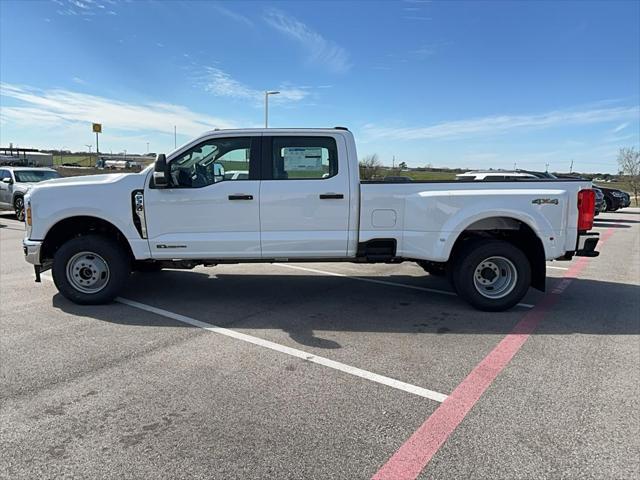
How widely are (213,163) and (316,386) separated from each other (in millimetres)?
3146

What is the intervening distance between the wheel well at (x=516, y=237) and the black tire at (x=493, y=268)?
0.55ft

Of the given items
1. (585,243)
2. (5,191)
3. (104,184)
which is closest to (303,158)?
(104,184)

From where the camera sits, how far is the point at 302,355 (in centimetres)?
417

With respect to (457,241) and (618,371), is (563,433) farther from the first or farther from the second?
(457,241)

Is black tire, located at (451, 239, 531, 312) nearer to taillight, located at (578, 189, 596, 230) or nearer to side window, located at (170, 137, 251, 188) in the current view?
taillight, located at (578, 189, 596, 230)

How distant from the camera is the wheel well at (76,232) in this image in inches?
223

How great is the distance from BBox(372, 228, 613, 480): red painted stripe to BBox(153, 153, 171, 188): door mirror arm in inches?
151

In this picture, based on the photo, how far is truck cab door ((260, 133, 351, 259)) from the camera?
545 cm

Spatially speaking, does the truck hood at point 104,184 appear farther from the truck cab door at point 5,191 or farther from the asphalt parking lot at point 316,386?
the truck cab door at point 5,191

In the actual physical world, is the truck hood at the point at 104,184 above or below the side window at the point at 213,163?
below

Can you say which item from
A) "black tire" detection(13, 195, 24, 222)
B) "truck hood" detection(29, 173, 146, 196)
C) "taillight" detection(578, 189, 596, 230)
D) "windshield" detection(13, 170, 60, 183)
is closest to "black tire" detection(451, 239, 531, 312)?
"taillight" detection(578, 189, 596, 230)

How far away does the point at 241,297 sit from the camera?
6.14 m

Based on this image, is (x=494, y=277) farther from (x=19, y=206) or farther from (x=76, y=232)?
(x=19, y=206)

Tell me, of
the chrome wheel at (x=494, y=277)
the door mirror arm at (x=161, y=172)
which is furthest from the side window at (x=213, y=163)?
the chrome wheel at (x=494, y=277)
